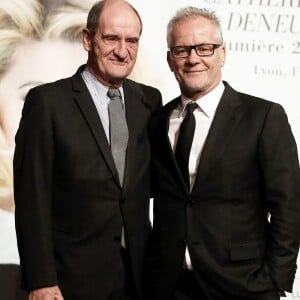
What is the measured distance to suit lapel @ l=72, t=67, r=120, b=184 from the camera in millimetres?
1719

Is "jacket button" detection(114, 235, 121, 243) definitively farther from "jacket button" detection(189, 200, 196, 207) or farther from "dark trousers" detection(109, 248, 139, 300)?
"jacket button" detection(189, 200, 196, 207)

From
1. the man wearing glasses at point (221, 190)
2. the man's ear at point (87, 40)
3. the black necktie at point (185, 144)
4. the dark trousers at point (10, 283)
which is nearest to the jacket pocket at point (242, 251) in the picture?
the man wearing glasses at point (221, 190)

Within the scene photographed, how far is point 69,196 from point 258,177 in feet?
1.69

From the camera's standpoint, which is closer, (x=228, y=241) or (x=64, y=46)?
(x=228, y=241)

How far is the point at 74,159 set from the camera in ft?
5.60

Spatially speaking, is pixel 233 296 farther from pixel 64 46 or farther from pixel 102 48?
pixel 64 46

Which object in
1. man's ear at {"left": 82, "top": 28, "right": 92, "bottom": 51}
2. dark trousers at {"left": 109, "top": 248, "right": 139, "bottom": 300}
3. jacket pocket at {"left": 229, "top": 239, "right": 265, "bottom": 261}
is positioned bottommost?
dark trousers at {"left": 109, "top": 248, "right": 139, "bottom": 300}

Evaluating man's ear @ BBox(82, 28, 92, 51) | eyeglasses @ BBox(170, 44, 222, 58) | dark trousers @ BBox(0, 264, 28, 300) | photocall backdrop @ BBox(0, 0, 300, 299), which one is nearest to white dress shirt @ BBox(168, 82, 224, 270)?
eyeglasses @ BBox(170, 44, 222, 58)

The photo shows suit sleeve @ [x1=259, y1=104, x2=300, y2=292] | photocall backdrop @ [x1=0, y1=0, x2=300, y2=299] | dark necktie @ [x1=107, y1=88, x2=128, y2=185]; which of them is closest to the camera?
suit sleeve @ [x1=259, y1=104, x2=300, y2=292]

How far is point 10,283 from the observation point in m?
2.65

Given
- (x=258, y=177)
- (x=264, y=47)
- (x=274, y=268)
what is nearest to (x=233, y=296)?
(x=274, y=268)

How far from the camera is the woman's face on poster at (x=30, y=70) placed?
2.62 metres

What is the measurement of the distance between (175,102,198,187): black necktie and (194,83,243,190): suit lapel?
0.13 feet

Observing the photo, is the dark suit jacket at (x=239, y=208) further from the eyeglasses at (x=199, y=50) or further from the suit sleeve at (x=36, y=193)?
the suit sleeve at (x=36, y=193)
